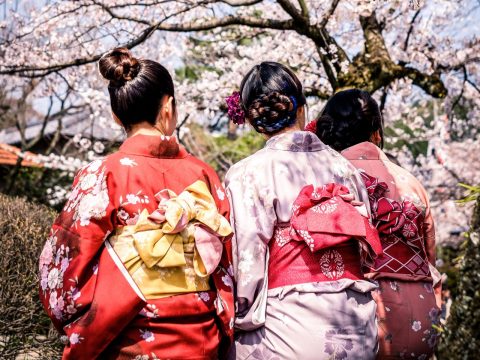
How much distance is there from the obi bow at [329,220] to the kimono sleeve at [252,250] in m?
0.11

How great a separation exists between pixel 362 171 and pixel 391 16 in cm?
549

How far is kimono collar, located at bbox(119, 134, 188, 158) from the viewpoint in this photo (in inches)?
88.3

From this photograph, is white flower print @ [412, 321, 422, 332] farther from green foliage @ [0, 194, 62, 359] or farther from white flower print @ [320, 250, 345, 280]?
green foliage @ [0, 194, 62, 359]

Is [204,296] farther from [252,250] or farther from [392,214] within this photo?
[392,214]

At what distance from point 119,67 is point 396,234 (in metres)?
1.50

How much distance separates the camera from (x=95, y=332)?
6.66 feet

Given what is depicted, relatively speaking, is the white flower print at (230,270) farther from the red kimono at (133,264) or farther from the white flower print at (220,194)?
the white flower print at (220,194)

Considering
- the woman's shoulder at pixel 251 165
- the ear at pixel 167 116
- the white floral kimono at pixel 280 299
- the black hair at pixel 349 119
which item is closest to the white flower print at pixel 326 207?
the white floral kimono at pixel 280 299

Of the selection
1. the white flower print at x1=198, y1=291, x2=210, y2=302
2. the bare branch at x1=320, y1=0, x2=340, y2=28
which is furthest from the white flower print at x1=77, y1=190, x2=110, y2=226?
the bare branch at x1=320, y1=0, x2=340, y2=28

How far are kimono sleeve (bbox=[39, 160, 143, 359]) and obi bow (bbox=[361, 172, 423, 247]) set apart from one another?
1.30 m

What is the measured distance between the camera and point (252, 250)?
7.69ft

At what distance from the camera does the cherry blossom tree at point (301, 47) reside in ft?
20.3

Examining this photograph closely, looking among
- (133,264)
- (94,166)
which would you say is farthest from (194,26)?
(133,264)

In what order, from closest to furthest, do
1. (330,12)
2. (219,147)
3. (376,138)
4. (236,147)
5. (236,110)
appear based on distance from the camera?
(236,110), (376,138), (330,12), (236,147), (219,147)
